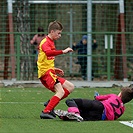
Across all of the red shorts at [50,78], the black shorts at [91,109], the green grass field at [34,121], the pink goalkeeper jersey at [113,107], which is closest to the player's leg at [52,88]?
the red shorts at [50,78]

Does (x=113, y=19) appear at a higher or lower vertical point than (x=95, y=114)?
higher

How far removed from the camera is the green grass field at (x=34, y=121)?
387 inches

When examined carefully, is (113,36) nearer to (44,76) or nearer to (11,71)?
(11,71)

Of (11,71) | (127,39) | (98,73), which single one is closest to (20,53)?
(11,71)

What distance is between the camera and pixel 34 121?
11.0 meters

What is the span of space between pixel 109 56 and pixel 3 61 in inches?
139

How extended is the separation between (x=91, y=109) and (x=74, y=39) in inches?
565

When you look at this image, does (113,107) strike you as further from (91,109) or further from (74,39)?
(74,39)

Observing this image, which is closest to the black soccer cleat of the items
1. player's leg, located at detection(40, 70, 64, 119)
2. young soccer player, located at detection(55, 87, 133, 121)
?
player's leg, located at detection(40, 70, 64, 119)

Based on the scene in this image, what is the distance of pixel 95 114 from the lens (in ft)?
37.4

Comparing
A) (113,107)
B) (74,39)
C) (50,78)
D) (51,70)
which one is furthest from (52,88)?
(74,39)

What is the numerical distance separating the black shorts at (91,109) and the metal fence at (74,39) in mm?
9601

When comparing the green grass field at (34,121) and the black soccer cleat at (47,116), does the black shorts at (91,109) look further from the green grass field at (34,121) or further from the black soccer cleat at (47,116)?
the black soccer cleat at (47,116)

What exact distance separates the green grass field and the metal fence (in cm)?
489
